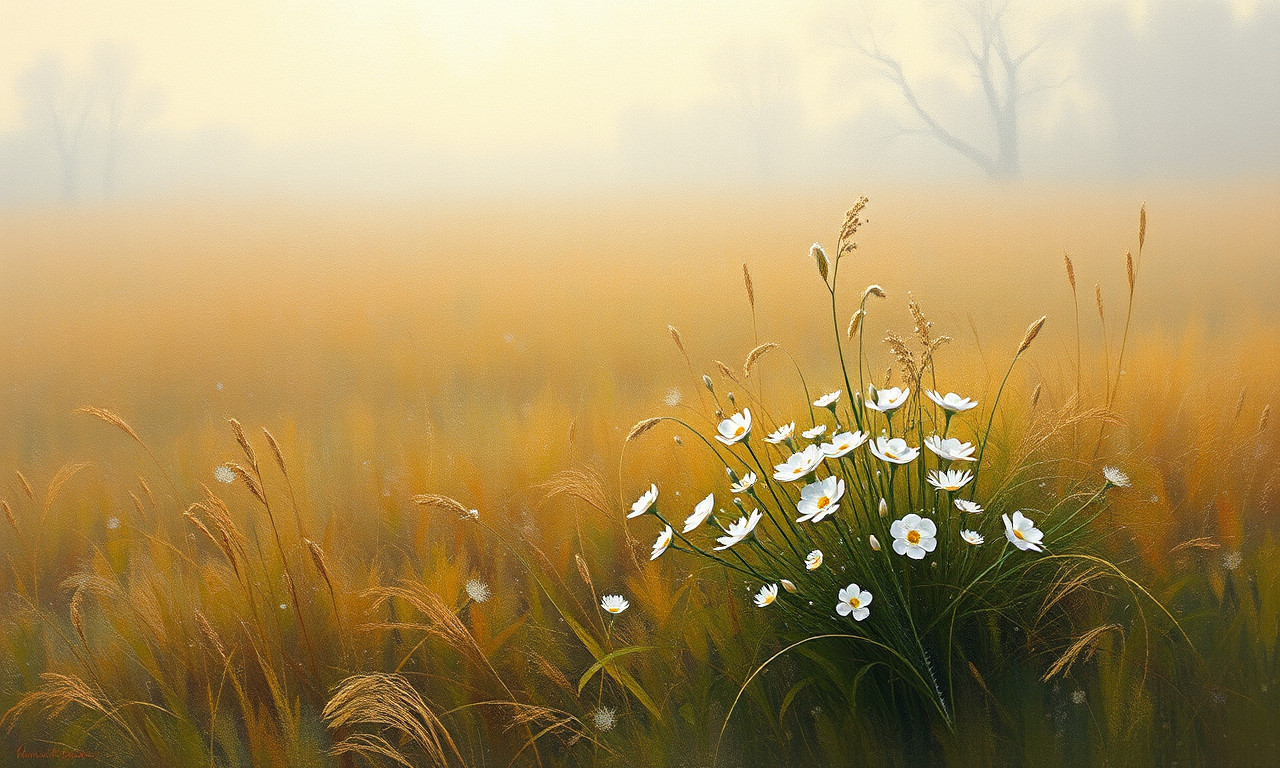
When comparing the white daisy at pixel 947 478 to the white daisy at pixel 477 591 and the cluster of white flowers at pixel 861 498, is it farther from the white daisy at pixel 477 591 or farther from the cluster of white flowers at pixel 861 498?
the white daisy at pixel 477 591

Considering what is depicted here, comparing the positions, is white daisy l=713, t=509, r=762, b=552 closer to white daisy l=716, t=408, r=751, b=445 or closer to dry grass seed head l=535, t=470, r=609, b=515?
white daisy l=716, t=408, r=751, b=445

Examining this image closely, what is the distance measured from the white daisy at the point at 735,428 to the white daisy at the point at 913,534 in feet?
0.87

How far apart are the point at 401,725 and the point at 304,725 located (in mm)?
339

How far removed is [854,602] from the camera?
117 cm

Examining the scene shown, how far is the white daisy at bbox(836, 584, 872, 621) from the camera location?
1.15m

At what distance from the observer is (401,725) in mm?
1219

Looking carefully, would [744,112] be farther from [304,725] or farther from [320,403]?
[304,725]

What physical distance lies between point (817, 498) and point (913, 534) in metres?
0.14

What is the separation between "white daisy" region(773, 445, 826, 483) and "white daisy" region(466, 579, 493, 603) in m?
0.66
